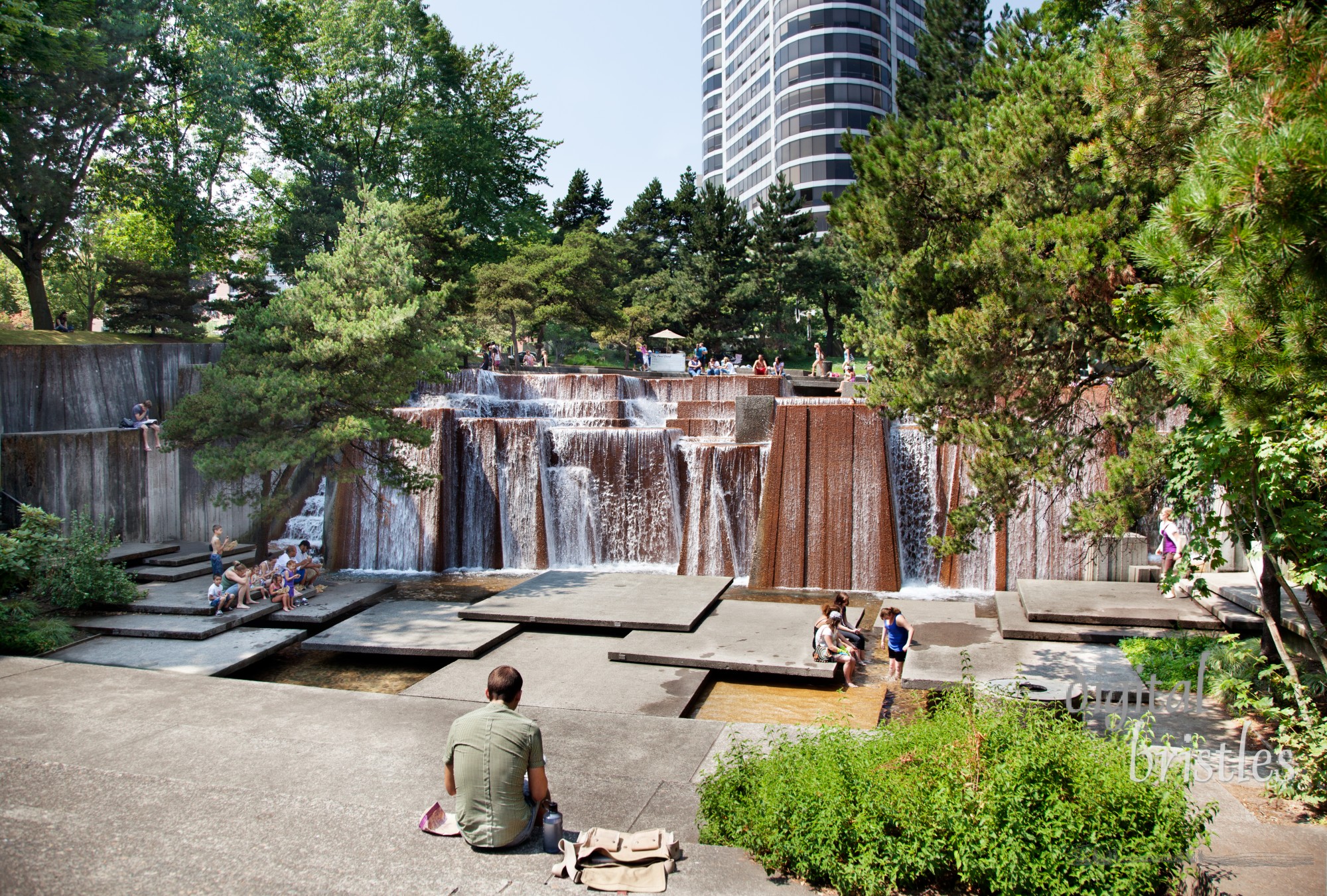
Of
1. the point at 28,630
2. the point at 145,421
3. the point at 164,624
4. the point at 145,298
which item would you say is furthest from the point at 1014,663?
the point at 145,298

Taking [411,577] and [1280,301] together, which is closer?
[1280,301]

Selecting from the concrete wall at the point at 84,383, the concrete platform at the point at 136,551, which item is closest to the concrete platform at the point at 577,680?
the concrete platform at the point at 136,551

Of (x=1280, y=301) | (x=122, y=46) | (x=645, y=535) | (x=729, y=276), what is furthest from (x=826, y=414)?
(x=729, y=276)

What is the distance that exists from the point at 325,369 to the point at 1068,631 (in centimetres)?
1174

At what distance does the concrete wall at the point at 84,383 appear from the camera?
15023mm

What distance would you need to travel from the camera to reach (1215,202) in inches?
160

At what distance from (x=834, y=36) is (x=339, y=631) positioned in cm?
6585

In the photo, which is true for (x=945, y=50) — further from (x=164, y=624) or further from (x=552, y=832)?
(x=552, y=832)

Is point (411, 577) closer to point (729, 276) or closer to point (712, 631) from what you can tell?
point (712, 631)

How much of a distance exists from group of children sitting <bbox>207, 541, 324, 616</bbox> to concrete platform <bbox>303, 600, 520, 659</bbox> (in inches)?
44.9

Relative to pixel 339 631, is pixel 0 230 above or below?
Answer: above

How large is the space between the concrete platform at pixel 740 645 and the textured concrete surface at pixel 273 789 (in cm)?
234

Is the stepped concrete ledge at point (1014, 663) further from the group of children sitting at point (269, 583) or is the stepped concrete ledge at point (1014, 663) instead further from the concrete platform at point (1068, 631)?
the group of children sitting at point (269, 583)

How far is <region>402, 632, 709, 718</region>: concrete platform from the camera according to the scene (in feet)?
28.7
